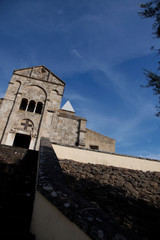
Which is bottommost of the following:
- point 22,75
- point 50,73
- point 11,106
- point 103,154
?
point 103,154

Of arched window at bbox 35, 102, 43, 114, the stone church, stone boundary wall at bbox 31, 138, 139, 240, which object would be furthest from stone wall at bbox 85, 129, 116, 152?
stone boundary wall at bbox 31, 138, 139, 240

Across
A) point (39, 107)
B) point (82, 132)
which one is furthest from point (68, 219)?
point (39, 107)

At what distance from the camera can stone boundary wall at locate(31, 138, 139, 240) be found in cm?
116

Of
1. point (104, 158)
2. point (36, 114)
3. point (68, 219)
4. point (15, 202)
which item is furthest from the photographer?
point (36, 114)

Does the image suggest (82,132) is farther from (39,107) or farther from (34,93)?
(34,93)

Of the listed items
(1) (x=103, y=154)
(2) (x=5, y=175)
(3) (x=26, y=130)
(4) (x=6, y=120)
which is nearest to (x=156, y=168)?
(1) (x=103, y=154)

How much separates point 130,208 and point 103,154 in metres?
5.07

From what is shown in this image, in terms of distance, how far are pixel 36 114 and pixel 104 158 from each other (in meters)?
8.28

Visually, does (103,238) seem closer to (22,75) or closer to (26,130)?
(26,130)

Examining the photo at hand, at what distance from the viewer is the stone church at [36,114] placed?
39.0ft

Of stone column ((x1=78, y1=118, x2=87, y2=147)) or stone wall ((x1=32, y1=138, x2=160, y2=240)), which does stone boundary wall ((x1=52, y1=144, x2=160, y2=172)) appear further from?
stone column ((x1=78, y1=118, x2=87, y2=147))

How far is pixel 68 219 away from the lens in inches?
54.5

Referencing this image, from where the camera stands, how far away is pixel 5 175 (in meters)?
3.51

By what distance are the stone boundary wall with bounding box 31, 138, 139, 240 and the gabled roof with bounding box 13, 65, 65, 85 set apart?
1454 cm
